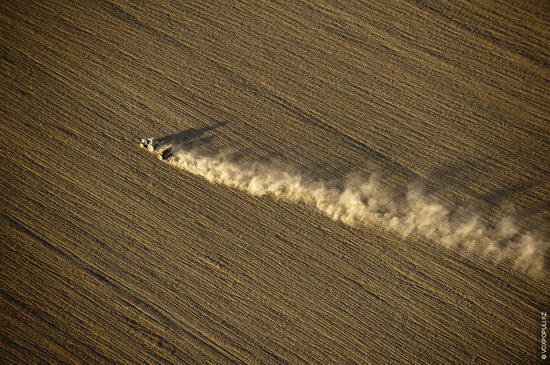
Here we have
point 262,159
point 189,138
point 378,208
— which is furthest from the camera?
point 189,138

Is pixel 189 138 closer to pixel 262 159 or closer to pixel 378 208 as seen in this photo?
pixel 262 159

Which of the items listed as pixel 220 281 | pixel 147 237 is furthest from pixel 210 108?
pixel 220 281

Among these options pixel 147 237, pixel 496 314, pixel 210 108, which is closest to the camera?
pixel 496 314

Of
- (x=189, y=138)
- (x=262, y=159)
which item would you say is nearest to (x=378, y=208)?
(x=262, y=159)

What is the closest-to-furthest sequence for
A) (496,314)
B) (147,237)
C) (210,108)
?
(496,314)
(147,237)
(210,108)

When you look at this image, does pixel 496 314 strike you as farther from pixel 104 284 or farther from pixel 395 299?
pixel 104 284

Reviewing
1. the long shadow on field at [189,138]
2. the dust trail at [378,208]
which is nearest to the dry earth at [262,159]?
the long shadow on field at [189,138]

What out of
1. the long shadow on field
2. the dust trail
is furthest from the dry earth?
the dust trail
